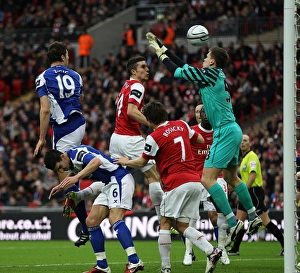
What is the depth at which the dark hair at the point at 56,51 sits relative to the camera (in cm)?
1205

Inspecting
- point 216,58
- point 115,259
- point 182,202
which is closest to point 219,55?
point 216,58

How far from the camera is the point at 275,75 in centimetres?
2700

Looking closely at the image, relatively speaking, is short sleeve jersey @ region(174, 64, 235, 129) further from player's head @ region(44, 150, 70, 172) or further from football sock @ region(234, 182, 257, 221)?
player's head @ region(44, 150, 70, 172)

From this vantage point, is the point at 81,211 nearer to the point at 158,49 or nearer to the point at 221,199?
the point at 221,199

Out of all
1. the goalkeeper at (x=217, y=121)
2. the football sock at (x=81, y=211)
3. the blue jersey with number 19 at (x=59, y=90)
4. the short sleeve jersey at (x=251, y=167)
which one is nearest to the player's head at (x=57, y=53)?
the blue jersey with number 19 at (x=59, y=90)

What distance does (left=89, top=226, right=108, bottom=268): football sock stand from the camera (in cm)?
1036

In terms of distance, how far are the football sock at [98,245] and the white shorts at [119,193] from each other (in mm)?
363

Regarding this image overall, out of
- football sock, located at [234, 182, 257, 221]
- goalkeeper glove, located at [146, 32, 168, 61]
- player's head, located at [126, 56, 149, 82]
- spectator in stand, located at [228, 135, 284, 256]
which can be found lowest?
spectator in stand, located at [228, 135, 284, 256]

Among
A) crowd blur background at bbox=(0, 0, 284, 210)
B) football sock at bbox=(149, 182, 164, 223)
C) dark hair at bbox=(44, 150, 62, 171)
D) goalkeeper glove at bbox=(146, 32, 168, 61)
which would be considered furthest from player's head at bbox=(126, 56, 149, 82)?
crowd blur background at bbox=(0, 0, 284, 210)

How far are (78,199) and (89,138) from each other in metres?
15.7

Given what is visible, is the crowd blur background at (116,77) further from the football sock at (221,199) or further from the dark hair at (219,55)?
the dark hair at (219,55)

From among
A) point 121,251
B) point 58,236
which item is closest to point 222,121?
point 121,251

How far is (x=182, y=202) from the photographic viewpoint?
398 inches

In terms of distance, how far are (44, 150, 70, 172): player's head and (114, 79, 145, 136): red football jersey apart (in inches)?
78.7
